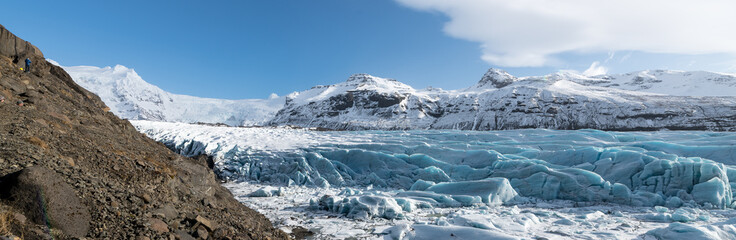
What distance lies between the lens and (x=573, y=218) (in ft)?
35.0

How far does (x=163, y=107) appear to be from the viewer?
180m

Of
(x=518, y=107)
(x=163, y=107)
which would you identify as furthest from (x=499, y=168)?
(x=163, y=107)

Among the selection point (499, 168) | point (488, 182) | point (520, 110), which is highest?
point (520, 110)

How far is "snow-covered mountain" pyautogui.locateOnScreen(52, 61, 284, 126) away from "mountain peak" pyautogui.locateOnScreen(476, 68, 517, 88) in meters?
112

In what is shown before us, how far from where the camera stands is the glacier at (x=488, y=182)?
10.2 m

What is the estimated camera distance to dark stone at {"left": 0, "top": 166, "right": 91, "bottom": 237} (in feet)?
14.0

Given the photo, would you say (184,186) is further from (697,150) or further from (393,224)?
(697,150)

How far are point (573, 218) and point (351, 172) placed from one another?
1126cm

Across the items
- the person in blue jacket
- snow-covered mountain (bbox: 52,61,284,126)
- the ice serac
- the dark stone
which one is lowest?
the ice serac

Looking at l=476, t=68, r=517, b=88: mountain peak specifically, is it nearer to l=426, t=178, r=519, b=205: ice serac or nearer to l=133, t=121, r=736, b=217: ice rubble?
l=133, t=121, r=736, b=217: ice rubble

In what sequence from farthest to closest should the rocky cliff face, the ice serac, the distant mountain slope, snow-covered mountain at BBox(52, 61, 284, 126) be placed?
snow-covered mountain at BBox(52, 61, 284, 126) → the distant mountain slope → the ice serac → the rocky cliff face

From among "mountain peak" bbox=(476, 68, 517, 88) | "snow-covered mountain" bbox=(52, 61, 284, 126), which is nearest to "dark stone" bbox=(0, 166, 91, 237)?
"snow-covered mountain" bbox=(52, 61, 284, 126)

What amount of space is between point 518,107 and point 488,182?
89776 millimetres

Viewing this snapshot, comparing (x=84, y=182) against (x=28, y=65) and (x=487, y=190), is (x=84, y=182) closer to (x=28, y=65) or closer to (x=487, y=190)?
(x=28, y=65)
